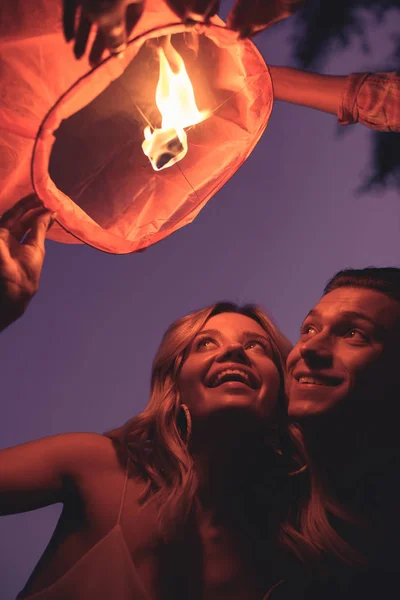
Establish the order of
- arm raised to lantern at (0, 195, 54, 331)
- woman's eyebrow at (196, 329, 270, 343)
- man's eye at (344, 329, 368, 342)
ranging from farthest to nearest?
1. woman's eyebrow at (196, 329, 270, 343)
2. man's eye at (344, 329, 368, 342)
3. arm raised to lantern at (0, 195, 54, 331)

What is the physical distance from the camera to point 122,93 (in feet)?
4.78

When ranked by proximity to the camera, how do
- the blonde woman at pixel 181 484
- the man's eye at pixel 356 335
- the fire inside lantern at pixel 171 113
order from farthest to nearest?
1. the man's eye at pixel 356 335
2. the blonde woman at pixel 181 484
3. the fire inside lantern at pixel 171 113

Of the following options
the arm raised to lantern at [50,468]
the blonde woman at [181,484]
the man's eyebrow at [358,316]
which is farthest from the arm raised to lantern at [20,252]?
the man's eyebrow at [358,316]

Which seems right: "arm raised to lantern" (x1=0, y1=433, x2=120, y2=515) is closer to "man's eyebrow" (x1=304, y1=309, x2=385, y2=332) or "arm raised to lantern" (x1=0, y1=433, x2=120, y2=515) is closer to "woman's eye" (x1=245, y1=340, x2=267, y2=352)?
"woman's eye" (x1=245, y1=340, x2=267, y2=352)

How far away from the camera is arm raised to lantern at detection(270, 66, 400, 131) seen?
6.44ft

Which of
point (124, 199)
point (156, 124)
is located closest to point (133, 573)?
point (124, 199)

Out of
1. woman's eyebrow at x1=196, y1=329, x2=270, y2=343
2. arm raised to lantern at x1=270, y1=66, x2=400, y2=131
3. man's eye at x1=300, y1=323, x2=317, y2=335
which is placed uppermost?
arm raised to lantern at x1=270, y1=66, x2=400, y2=131

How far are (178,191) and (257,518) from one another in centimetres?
141

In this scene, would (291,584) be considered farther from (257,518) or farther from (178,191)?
(178,191)

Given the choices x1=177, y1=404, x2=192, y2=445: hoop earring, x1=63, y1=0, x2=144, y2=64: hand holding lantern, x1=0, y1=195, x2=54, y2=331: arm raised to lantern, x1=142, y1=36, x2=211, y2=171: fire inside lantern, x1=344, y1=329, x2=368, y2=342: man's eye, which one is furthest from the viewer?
x1=177, y1=404, x2=192, y2=445: hoop earring

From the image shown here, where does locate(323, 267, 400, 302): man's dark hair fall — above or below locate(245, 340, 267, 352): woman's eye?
above

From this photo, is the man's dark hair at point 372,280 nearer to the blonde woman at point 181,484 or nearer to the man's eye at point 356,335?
the man's eye at point 356,335

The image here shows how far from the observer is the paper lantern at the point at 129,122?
4.21 ft

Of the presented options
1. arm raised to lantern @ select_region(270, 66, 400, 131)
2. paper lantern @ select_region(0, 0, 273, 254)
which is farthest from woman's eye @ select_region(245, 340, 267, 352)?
arm raised to lantern @ select_region(270, 66, 400, 131)
